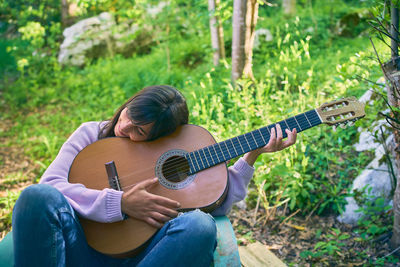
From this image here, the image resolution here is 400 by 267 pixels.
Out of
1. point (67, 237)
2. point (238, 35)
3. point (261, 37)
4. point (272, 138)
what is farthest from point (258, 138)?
point (261, 37)

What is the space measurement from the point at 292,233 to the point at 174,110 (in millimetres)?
1375

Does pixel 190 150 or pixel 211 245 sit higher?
pixel 190 150

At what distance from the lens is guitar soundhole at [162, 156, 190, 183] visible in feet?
6.17

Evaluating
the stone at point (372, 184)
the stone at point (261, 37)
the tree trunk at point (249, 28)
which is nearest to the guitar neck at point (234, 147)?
the stone at point (372, 184)

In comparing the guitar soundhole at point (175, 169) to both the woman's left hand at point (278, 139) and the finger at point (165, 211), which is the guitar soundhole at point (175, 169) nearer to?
the finger at point (165, 211)

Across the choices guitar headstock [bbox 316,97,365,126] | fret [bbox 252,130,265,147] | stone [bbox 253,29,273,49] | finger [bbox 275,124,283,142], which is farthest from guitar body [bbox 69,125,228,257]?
stone [bbox 253,29,273,49]

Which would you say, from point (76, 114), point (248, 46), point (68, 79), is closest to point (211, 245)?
point (248, 46)

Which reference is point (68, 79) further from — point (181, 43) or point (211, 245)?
point (211, 245)

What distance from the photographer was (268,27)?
546 centimetres

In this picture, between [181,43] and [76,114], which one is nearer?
[76,114]

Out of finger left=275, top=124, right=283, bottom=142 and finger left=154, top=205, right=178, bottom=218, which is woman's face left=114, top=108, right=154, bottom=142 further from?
finger left=275, top=124, right=283, bottom=142

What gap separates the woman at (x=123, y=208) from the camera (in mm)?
1438

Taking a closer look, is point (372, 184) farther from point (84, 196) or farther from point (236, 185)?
point (84, 196)

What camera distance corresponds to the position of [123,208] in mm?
1660
